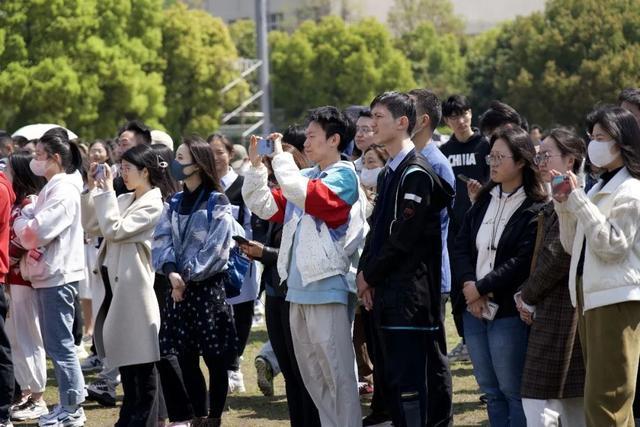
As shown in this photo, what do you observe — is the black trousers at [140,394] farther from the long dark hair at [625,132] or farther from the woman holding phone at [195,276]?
the long dark hair at [625,132]

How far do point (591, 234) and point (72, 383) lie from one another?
433 cm

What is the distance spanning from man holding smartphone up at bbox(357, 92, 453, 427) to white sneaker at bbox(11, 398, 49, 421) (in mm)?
3498

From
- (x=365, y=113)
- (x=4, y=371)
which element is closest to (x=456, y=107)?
(x=365, y=113)

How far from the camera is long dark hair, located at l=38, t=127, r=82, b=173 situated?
8547mm

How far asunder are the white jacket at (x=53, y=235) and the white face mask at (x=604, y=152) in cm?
409

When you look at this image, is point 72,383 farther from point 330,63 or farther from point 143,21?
point 330,63

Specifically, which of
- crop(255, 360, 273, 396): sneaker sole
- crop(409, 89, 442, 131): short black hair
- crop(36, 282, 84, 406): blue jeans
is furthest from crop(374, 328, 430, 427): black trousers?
crop(36, 282, 84, 406): blue jeans

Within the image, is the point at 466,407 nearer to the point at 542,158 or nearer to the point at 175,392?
the point at 175,392

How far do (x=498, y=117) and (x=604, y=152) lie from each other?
340cm

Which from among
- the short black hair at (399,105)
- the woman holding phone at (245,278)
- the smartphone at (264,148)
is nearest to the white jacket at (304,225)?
the smartphone at (264,148)

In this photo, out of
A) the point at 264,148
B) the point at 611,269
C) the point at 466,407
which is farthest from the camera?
the point at 466,407

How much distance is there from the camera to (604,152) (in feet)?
19.6

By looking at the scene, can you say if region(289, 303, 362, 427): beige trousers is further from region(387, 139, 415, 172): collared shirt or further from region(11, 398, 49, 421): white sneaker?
region(11, 398, 49, 421): white sneaker

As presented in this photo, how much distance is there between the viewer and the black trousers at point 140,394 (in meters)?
7.92
